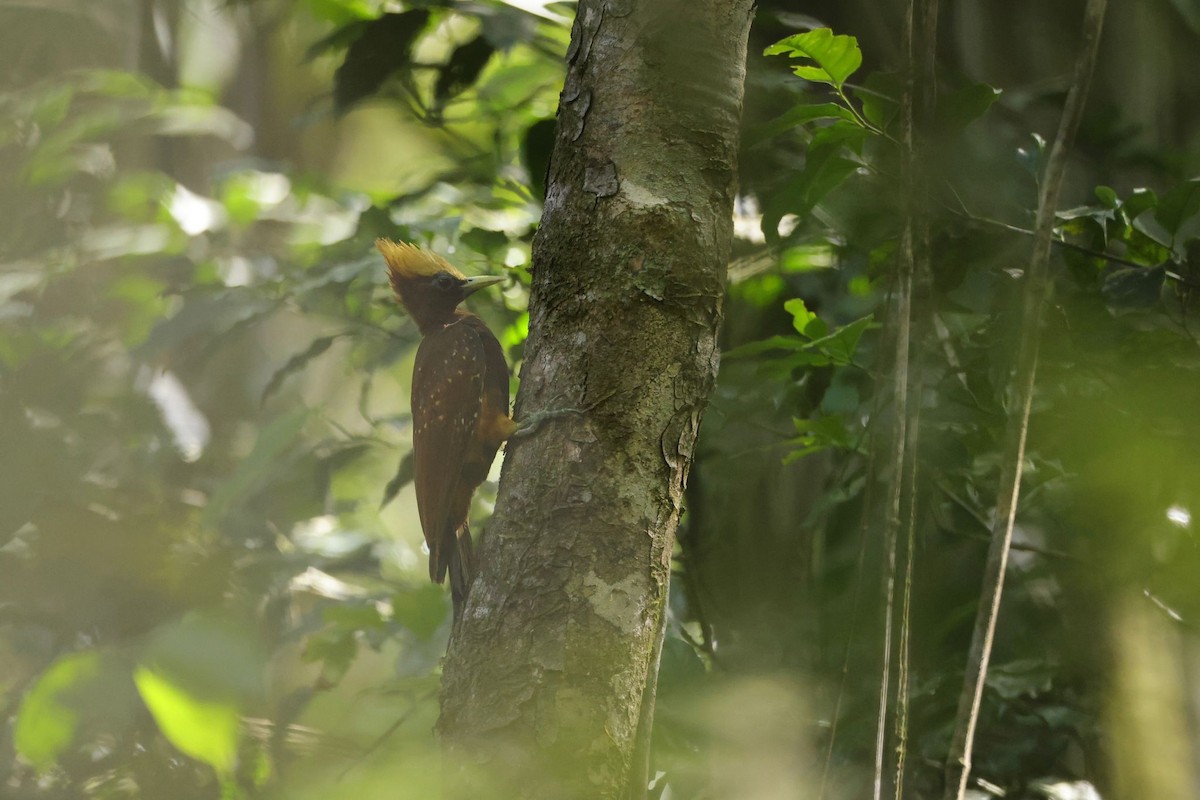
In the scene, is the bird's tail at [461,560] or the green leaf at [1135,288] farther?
the bird's tail at [461,560]

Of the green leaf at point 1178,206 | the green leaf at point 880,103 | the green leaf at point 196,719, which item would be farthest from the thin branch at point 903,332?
the green leaf at point 196,719

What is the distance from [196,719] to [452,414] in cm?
92

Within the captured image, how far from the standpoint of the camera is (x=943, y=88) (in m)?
1.76

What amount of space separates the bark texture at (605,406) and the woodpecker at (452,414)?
0.58 metres

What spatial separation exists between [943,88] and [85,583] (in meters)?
1.84

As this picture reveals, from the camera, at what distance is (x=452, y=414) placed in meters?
1.74

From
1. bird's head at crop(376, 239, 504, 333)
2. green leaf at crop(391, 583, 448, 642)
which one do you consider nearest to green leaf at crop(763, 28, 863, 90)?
bird's head at crop(376, 239, 504, 333)

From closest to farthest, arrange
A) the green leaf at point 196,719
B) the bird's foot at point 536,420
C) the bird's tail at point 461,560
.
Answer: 1. the green leaf at point 196,719
2. the bird's foot at point 536,420
3. the bird's tail at point 461,560

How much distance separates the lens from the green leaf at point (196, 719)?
850mm

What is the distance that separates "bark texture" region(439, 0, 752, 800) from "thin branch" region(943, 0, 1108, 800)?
367 mm

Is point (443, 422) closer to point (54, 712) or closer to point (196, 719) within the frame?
point (54, 712)

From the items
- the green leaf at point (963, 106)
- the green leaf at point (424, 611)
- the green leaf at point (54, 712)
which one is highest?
the green leaf at point (963, 106)

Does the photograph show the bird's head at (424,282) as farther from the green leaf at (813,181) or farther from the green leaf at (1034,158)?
the green leaf at (1034,158)

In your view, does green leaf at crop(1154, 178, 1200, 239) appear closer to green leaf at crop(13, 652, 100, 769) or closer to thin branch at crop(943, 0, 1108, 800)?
thin branch at crop(943, 0, 1108, 800)
